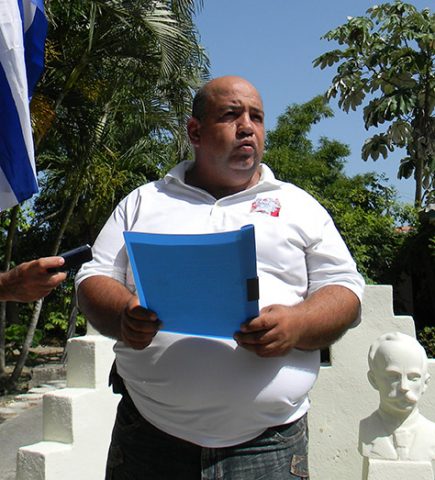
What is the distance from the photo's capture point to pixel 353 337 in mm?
3545

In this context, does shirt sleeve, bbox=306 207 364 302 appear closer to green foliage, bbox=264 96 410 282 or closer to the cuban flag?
the cuban flag

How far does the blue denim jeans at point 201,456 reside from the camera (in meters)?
1.78

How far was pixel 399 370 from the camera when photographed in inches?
112

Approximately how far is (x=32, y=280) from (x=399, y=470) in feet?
→ 5.90

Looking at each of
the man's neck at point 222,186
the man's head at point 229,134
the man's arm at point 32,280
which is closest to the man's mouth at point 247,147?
the man's head at point 229,134

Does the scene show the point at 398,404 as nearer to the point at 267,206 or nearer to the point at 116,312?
the point at 267,206

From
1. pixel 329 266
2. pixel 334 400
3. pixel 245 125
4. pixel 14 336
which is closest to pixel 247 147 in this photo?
pixel 245 125

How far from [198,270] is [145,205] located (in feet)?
1.64

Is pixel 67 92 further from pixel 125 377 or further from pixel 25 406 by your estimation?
pixel 125 377

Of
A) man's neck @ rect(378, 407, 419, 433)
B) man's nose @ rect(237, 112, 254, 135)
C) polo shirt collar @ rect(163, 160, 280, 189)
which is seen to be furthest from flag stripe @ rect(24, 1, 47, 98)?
man's neck @ rect(378, 407, 419, 433)

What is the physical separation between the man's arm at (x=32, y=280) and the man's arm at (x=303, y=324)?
0.47 metres

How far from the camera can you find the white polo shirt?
5.86 ft

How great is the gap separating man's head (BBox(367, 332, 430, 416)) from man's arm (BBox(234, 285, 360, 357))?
1.08 m

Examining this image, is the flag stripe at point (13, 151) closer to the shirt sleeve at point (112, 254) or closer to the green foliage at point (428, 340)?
the shirt sleeve at point (112, 254)
